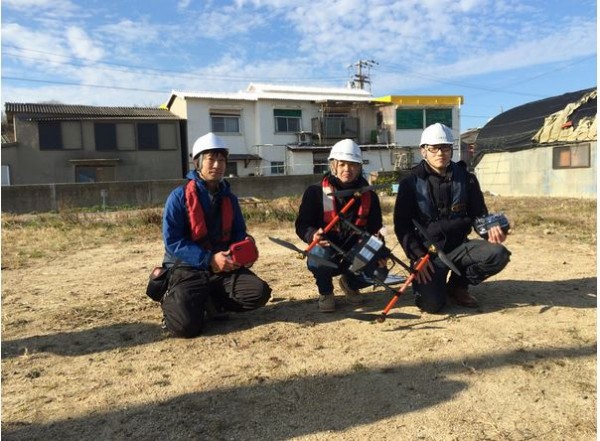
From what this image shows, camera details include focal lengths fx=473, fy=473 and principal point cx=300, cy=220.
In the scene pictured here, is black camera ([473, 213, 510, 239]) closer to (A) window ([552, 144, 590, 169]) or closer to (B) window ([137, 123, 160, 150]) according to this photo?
(A) window ([552, 144, 590, 169])

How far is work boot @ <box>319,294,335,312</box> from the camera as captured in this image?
3.87 meters

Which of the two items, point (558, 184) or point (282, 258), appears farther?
point (558, 184)

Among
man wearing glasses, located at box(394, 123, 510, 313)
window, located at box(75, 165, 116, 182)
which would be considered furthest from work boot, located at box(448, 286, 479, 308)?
window, located at box(75, 165, 116, 182)

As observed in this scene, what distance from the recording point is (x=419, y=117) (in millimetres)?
29609

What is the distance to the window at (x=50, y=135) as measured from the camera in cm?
2311

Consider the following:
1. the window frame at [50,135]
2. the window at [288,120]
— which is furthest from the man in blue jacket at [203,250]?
the window at [288,120]

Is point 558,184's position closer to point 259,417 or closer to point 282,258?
point 282,258

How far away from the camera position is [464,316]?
3.69 m

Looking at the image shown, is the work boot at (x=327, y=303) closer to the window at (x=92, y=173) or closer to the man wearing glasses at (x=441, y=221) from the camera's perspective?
the man wearing glasses at (x=441, y=221)

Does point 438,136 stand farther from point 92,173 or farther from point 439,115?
point 439,115

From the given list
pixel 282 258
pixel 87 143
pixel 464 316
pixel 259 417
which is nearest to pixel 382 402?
pixel 259 417

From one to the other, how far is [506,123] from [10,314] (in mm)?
19233

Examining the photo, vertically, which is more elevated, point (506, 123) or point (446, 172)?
point (506, 123)

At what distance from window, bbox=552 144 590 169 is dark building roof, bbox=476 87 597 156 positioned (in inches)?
23.9
